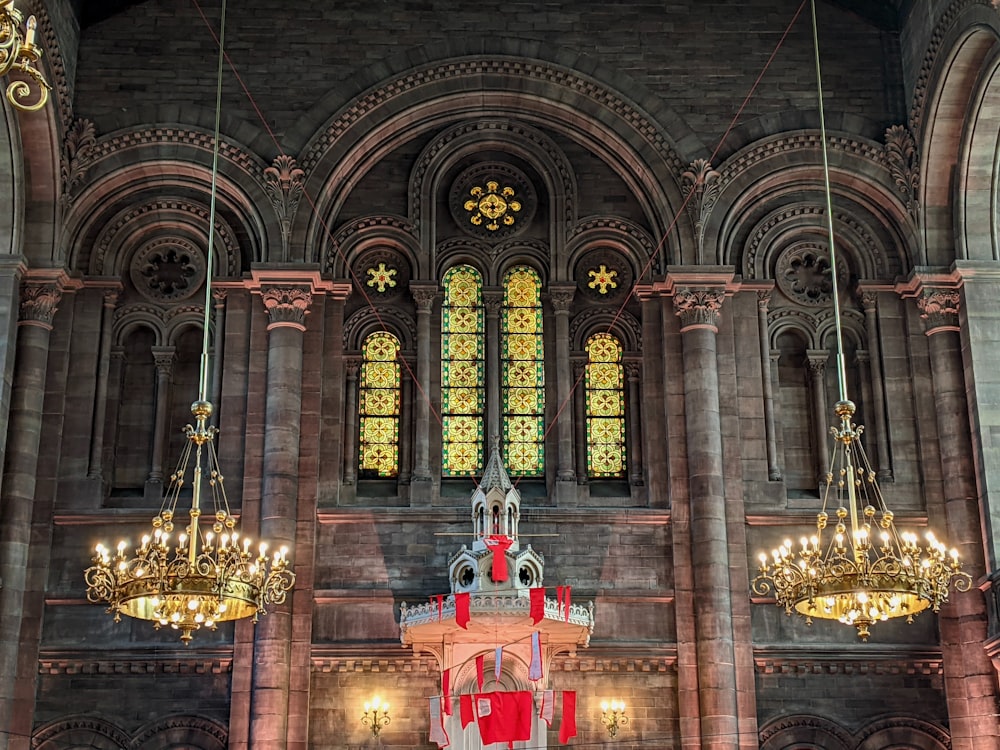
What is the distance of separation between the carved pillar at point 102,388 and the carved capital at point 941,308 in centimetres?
1194

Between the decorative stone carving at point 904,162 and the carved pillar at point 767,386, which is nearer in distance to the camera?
the carved pillar at point 767,386

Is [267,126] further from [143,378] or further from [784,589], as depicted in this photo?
[784,589]

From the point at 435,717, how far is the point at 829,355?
26.7 ft

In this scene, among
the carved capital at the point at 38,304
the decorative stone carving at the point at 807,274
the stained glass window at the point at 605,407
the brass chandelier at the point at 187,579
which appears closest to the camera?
the brass chandelier at the point at 187,579

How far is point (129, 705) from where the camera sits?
Result: 19.2 m

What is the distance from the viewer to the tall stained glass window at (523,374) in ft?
70.1

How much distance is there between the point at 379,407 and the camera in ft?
70.6

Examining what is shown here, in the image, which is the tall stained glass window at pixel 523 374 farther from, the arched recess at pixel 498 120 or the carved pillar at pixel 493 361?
the arched recess at pixel 498 120

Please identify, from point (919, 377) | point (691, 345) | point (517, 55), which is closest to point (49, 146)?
point (517, 55)

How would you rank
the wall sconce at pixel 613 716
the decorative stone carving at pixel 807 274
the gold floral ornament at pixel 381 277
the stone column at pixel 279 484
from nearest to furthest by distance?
the stone column at pixel 279 484 → the wall sconce at pixel 613 716 → the decorative stone carving at pixel 807 274 → the gold floral ornament at pixel 381 277

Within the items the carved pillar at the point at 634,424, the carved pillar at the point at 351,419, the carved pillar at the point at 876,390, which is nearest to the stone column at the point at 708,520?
the carved pillar at the point at 634,424

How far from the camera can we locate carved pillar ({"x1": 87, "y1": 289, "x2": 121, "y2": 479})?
20453mm

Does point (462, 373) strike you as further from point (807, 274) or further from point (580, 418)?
point (807, 274)

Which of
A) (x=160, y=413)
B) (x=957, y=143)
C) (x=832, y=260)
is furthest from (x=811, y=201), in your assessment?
(x=160, y=413)
